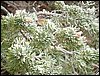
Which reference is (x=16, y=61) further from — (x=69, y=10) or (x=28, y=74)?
(x=69, y=10)

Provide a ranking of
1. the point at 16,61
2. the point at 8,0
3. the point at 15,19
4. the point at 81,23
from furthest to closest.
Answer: the point at 8,0
the point at 81,23
the point at 15,19
the point at 16,61

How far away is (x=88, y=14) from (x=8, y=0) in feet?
2.66

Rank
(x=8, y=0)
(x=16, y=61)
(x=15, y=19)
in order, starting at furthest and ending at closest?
(x=8, y=0) → (x=15, y=19) → (x=16, y=61)

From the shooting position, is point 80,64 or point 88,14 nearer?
point 80,64

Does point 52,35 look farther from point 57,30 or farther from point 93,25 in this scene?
point 93,25

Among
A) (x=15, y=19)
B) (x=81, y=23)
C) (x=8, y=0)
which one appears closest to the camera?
(x=15, y=19)

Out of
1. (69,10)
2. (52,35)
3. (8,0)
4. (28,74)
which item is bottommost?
(28,74)

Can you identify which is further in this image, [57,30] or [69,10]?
[69,10]

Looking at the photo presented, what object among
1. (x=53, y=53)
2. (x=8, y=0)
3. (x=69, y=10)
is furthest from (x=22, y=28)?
(x=8, y=0)

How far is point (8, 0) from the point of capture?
1811 millimetres

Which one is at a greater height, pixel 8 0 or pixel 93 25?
pixel 8 0

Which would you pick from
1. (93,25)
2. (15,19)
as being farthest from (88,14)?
(15,19)

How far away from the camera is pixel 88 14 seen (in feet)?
3.79

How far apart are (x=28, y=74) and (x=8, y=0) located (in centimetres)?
104
